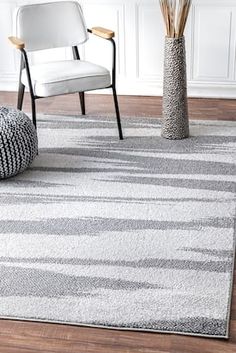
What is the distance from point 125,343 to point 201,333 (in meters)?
0.25

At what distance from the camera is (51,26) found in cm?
374

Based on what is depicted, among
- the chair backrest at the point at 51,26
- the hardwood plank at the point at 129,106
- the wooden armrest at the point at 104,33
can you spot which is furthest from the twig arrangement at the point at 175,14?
the hardwood plank at the point at 129,106

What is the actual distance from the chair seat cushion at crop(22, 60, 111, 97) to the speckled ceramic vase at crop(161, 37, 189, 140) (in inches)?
12.8

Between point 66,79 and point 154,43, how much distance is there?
3.24 ft

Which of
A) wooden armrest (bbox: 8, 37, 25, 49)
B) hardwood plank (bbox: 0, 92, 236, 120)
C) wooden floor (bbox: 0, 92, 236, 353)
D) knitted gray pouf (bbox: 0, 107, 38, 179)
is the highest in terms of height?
wooden armrest (bbox: 8, 37, 25, 49)

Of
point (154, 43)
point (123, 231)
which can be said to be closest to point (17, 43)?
point (154, 43)

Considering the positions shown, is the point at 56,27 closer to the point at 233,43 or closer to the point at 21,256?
the point at 233,43

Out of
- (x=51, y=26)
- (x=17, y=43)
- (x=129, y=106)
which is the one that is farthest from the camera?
(x=129, y=106)

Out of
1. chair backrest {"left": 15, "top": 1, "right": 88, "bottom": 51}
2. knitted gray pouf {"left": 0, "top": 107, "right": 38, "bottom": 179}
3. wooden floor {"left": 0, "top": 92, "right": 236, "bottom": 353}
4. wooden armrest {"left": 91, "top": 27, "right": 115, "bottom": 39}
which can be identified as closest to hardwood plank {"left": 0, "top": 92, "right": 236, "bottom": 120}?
chair backrest {"left": 15, "top": 1, "right": 88, "bottom": 51}

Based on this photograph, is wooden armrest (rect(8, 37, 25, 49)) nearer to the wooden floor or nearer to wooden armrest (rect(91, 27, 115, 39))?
wooden armrest (rect(91, 27, 115, 39))

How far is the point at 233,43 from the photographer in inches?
161

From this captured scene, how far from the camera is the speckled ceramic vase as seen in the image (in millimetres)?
3498

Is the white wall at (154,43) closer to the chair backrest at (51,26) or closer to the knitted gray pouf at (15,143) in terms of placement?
the chair backrest at (51,26)

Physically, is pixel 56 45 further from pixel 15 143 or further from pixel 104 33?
pixel 15 143
